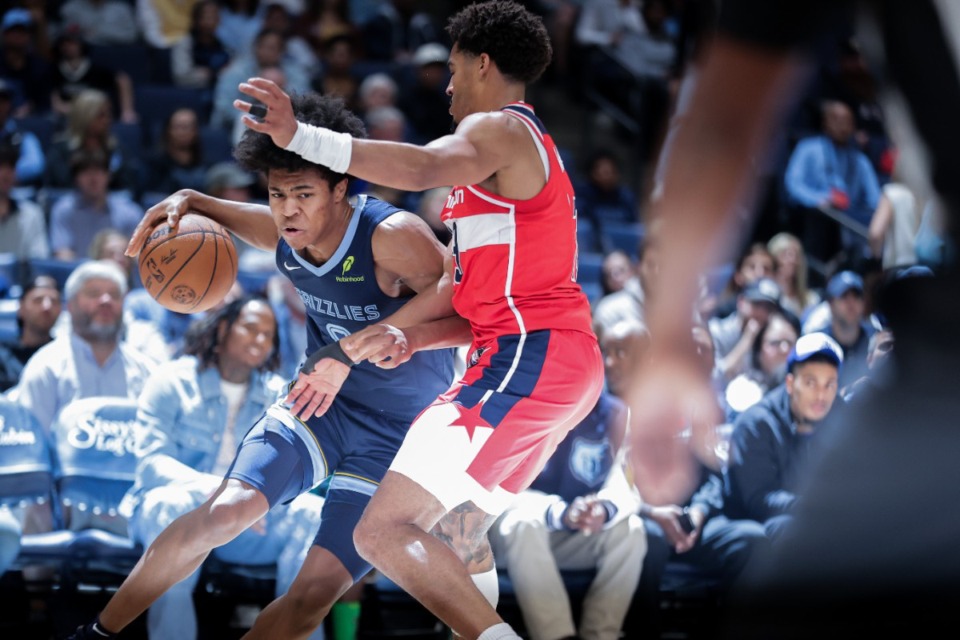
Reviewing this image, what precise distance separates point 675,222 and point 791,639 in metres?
0.63

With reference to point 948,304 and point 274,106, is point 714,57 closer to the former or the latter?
point 948,304

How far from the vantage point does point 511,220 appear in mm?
3582

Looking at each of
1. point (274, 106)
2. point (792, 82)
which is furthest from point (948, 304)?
point (274, 106)

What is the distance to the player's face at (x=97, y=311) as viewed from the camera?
612 cm

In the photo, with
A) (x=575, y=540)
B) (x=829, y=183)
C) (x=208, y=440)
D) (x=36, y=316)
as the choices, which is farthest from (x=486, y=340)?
(x=829, y=183)

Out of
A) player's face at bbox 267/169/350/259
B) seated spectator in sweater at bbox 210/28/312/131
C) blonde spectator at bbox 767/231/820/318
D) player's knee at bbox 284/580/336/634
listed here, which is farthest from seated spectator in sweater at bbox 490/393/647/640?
seated spectator in sweater at bbox 210/28/312/131

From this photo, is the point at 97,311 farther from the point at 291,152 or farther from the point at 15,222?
the point at 291,152

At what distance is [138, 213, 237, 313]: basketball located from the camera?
4035 mm

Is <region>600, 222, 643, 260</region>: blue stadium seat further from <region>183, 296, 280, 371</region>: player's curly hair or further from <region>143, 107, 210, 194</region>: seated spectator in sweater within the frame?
<region>183, 296, 280, 371</region>: player's curly hair

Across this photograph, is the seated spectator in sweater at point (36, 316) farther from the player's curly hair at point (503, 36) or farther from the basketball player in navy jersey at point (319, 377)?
the player's curly hair at point (503, 36)

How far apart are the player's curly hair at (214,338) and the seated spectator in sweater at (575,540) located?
1335 millimetres

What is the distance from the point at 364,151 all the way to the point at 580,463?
9.47 ft

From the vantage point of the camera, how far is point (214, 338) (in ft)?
18.9

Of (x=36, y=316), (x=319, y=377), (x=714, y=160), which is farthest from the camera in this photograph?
(x=36, y=316)
